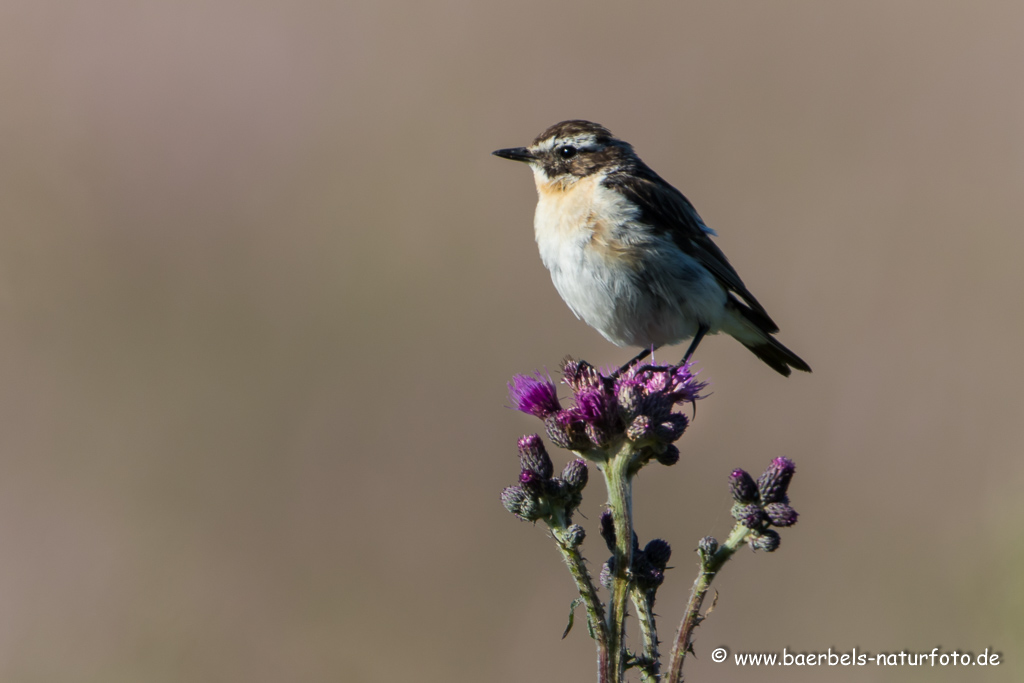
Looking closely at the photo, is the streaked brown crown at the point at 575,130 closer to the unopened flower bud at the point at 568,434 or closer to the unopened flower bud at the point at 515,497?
the unopened flower bud at the point at 568,434

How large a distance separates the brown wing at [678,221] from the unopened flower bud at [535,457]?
7.17 feet

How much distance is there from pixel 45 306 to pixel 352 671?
5.17 m

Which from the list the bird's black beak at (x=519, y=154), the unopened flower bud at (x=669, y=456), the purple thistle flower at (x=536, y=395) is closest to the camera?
the unopened flower bud at (x=669, y=456)

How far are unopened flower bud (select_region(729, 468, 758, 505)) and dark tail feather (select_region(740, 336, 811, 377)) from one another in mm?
2630

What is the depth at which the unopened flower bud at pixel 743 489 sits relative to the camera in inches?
124

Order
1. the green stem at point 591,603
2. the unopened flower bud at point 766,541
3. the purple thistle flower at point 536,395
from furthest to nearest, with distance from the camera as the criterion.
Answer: the purple thistle flower at point 536,395, the unopened flower bud at point 766,541, the green stem at point 591,603

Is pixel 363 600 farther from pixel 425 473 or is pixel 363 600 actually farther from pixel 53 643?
pixel 53 643

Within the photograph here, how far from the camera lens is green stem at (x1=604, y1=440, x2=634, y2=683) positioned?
8.64 ft

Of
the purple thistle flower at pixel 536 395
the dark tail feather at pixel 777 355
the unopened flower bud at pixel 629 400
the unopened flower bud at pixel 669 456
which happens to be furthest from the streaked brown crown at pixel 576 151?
the unopened flower bud at pixel 669 456

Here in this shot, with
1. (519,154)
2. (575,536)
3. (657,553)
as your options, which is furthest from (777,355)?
(575,536)

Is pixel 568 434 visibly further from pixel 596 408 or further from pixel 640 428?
pixel 640 428

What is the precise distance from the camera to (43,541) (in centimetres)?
761

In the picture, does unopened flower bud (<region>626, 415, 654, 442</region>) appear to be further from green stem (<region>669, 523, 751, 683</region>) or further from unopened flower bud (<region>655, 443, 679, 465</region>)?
green stem (<region>669, 523, 751, 683</region>)

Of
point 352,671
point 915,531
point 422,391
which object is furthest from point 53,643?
point 915,531
